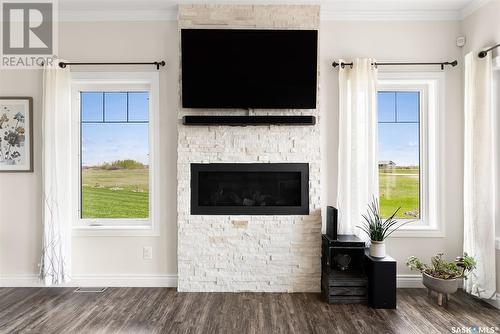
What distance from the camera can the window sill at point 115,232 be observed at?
321 cm

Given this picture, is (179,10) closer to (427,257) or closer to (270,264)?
(270,264)

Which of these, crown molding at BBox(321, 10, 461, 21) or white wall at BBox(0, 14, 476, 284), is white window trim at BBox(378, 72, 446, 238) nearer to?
white wall at BBox(0, 14, 476, 284)

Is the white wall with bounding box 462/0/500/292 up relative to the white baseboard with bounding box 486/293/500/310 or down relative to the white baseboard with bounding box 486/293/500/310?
up

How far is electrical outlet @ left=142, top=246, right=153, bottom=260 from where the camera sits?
3.21 m

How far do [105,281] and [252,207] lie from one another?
169 cm

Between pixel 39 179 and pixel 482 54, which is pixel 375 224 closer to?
pixel 482 54

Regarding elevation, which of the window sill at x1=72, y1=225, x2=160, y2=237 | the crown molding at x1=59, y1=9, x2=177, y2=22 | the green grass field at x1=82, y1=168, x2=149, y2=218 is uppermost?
the crown molding at x1=59, y1=9, x2=177, y2=22

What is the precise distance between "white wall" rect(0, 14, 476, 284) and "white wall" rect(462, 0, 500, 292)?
12 centimetres

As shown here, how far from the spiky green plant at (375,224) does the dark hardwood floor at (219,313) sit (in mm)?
614

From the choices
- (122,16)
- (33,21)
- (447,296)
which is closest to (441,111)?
(447,296)

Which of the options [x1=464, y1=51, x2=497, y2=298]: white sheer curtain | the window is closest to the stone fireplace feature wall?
the window

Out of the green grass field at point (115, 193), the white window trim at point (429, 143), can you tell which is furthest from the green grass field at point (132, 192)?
the white window trim at point (429, 143)

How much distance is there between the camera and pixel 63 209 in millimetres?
3084

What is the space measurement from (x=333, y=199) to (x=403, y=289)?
3.70 feet
